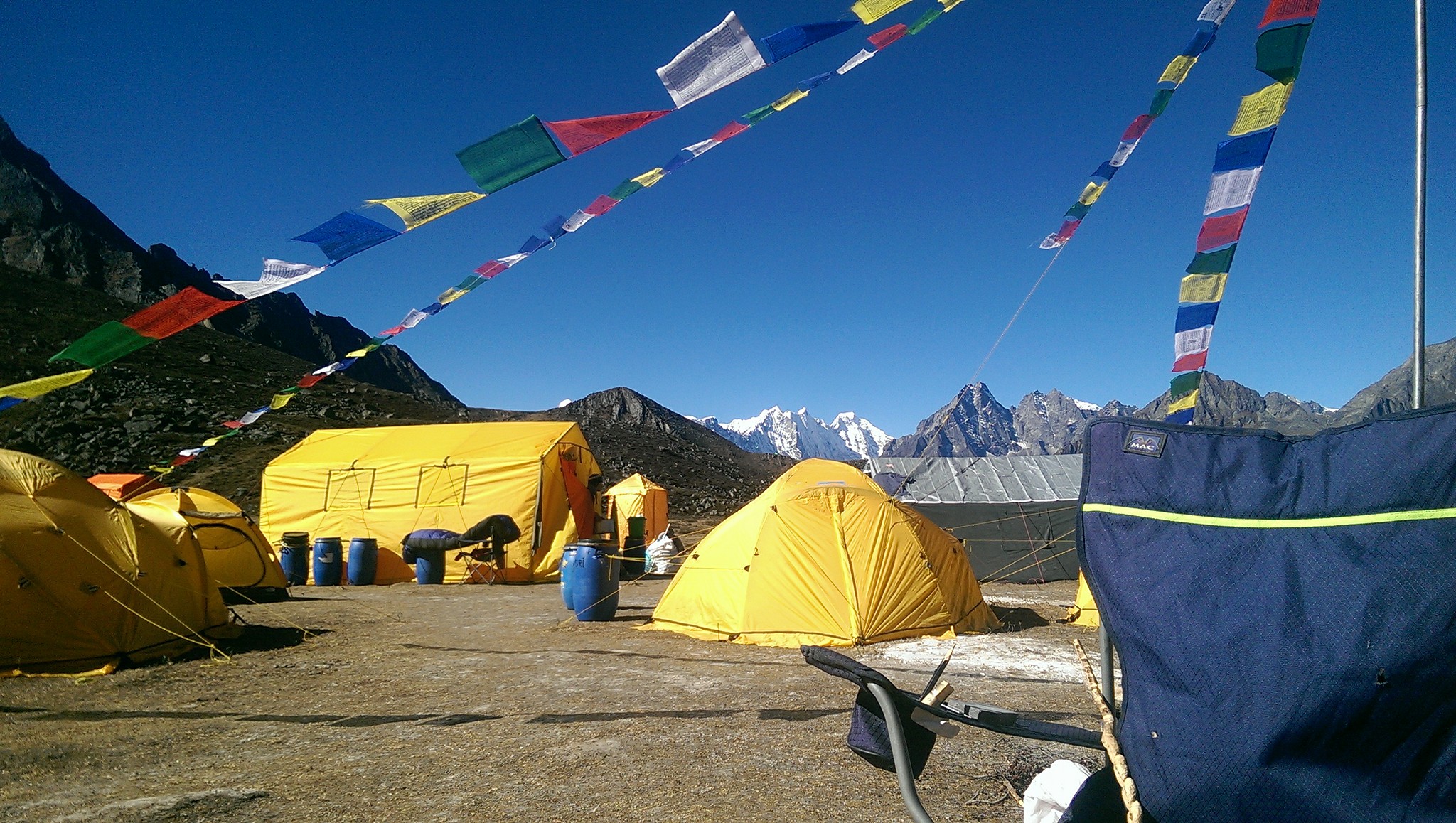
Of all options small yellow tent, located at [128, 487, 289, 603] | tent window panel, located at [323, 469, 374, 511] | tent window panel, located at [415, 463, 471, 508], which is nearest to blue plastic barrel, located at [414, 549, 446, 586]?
tent window panel, located at [415, 463, 471, 508]

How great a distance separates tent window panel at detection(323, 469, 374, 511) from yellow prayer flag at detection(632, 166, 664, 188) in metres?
13.1

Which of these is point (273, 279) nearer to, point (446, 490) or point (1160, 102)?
point (1160, 102)

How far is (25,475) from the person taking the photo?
710cm

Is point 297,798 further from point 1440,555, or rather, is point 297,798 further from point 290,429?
point 290,429

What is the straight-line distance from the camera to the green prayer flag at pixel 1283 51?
4766mm

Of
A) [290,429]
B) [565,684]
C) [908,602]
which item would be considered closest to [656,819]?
[565,684]

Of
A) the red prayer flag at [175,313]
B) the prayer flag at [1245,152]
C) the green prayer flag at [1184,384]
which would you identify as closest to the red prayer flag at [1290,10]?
the prayer flag at [1245,152]

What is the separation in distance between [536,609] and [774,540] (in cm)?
472

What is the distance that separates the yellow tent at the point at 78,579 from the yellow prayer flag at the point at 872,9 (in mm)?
7956

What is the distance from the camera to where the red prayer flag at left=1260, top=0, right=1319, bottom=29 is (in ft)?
15.3

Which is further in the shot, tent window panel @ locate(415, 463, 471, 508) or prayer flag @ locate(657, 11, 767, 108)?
tent window panel @ locate(415, 463, 471, 508)

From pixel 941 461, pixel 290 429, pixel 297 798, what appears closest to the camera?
pixel 297 798

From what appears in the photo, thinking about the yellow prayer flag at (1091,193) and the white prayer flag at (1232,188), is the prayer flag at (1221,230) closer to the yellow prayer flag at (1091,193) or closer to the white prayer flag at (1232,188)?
the white prayer flag at (1232,188)

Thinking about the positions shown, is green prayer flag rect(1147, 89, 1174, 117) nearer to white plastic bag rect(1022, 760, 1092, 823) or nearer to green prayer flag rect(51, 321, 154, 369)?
white plastic bag rect(1022, 760, 1092, 823)
